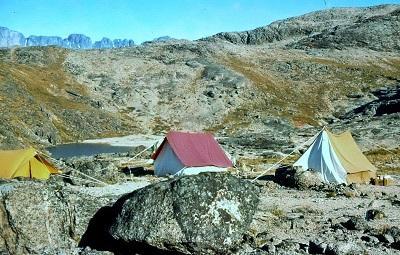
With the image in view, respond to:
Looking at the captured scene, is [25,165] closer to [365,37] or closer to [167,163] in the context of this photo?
[167,163]

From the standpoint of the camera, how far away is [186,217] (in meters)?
16.9

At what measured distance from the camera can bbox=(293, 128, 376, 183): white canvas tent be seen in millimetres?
35500

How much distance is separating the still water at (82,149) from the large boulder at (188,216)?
50470 mm

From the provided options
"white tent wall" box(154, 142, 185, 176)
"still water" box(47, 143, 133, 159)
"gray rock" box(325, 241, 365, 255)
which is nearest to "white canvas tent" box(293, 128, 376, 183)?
"white tent wall" box(154, 142, 185, 176)

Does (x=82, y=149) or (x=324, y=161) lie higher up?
(x=324, y=161)

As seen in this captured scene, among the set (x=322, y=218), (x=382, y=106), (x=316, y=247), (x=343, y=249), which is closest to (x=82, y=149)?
(x=382, y=106)

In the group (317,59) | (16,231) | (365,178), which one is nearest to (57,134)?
(365,178)

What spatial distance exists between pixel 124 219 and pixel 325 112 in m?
97.7

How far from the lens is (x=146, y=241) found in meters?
16.9

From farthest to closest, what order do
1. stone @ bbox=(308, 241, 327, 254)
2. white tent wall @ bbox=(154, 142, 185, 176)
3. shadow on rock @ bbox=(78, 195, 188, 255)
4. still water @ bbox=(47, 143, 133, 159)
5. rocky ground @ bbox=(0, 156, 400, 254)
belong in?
1. still water @ bbox=(47, 143, 133, 159)
2. white tent wall @ bbox=(154, 142, 185, 176)
3. stone @ bbox=(308, 241, 327, 254)
4. shadow on rock @ bbox=(78, 195, 188, 255)
5. rocky ground @ bbox=(0, 156, 400, 254)

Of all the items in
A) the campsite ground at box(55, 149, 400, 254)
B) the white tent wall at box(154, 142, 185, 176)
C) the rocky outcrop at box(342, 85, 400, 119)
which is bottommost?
the campsite ground at box(55, 149, 400, 254)

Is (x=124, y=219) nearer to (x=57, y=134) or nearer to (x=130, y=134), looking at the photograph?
(x=57, y=134)

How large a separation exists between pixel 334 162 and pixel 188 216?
2096cm

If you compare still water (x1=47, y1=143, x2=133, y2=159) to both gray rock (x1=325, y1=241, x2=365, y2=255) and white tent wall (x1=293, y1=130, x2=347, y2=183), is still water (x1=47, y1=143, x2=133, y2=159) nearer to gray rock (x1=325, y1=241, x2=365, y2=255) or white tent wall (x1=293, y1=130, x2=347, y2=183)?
white tent wall (x1=293, y1=130, x2=347, y2=183)
